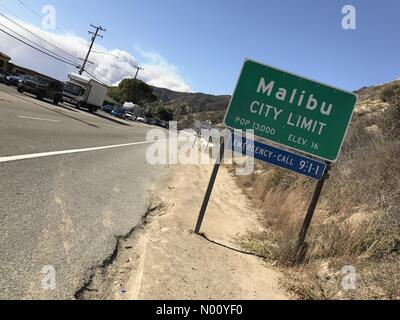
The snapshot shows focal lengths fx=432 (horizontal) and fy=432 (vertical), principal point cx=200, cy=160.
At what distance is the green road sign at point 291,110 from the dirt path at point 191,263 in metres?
2.05

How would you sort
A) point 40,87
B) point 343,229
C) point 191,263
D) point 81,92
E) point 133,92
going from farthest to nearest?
1. point 133,92
2. point 81,92
3. point 40,87
4. point 343,229
5. point 191,263

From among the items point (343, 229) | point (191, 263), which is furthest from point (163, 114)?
A: point (191, 263)

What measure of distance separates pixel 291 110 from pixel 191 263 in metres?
3.22

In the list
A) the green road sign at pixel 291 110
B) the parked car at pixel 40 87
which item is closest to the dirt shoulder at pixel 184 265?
the green road sign at pixel 291 110

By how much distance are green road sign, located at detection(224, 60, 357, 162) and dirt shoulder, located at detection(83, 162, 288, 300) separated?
2061 millimetres

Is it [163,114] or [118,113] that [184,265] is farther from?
[163,114]

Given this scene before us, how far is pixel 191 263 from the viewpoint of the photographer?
227 inches

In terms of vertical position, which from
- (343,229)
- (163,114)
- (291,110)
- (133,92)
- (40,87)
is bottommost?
(343,229)

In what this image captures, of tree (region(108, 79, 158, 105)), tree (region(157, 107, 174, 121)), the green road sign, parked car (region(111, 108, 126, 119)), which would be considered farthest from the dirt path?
tree (region(157, 107, 174, 121))

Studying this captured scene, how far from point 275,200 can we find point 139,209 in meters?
4.04

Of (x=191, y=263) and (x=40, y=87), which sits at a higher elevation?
(x=40, y=87)
